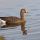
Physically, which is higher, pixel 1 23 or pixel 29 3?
pixel 29 3

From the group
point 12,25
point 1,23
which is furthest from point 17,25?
point 1,23

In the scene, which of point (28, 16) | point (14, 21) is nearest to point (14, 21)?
point (14, 21)

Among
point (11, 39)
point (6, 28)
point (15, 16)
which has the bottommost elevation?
point (11, 39)

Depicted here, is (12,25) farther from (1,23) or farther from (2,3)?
(2,3)

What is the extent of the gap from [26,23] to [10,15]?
0.16 m

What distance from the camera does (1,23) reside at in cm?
121

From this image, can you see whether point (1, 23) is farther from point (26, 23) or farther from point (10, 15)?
point (26, 23)

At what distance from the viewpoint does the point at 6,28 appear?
48.6 inches

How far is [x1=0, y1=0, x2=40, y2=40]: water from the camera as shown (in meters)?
1.25

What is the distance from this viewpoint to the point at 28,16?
1.25 meters

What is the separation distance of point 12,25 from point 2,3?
0.22 metres

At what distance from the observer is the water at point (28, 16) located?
1.25 meters

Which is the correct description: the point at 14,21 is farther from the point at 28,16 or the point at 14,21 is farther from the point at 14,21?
the point at 28,16

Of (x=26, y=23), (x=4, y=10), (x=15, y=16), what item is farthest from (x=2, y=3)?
(x=26, y=23)
